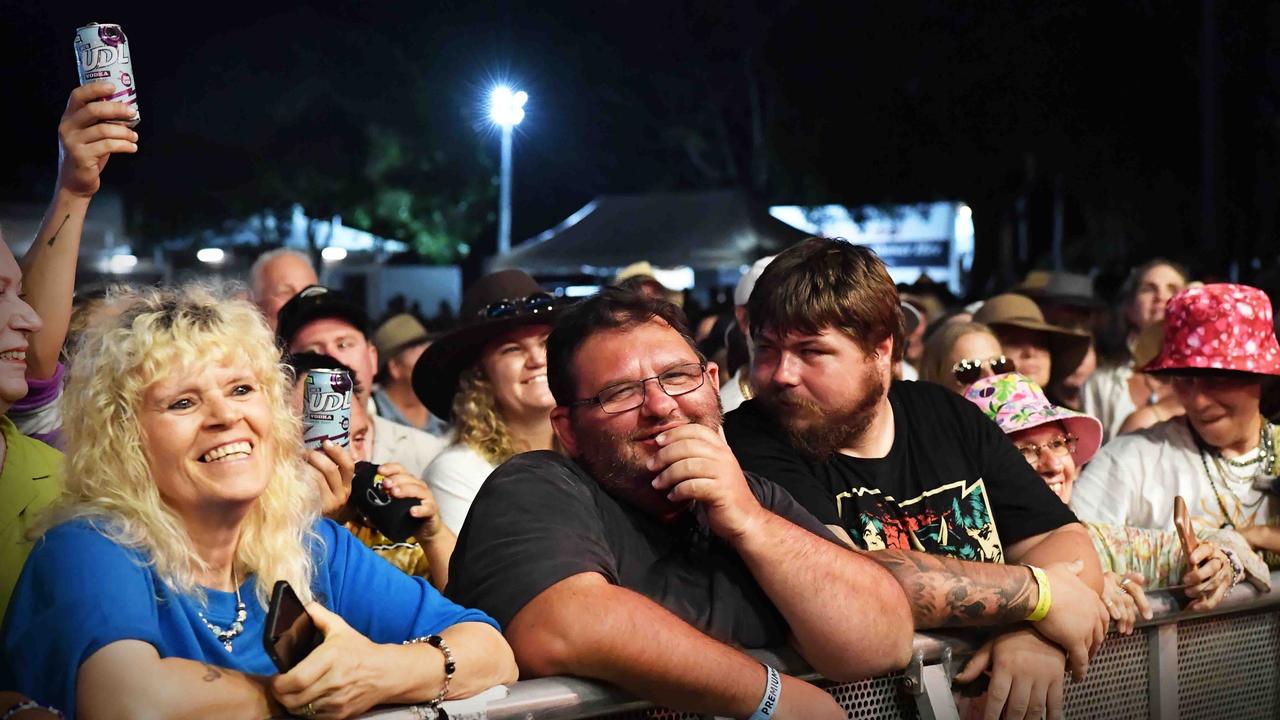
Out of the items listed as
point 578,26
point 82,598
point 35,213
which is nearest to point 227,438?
point 82,598

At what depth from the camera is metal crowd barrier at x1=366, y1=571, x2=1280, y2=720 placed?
2.64m

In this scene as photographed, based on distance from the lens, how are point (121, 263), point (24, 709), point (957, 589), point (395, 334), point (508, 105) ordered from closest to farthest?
1. point (24, 709)
2. point (957, 589)
3. point (395, 334)
4. point (508, 105)
5. point (121, 263)

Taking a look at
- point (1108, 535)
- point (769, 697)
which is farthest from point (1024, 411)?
point (769, 697)

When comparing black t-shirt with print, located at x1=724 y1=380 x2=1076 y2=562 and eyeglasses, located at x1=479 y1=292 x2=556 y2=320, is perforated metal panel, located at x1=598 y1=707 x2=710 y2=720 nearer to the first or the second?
black t-shirt with print, located at x1=724 y1=380 x2=1076 y2=562

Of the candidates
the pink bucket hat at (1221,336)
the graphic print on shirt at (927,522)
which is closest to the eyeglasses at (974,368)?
the pink bucket hat at (1221,336)

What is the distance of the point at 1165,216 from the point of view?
2491 cm

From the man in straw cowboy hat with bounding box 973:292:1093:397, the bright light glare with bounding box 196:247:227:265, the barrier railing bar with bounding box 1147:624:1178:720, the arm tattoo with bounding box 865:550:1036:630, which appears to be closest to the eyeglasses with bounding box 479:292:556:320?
the arm tattoo with bounding box 865:550:1036:630

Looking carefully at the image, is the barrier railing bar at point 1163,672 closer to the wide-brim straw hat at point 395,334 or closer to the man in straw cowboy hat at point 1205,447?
the man in straw cowboy hat at point 1205,447

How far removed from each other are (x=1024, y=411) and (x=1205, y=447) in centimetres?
86

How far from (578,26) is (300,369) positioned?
29.6 meters

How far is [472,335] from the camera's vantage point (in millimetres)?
5082

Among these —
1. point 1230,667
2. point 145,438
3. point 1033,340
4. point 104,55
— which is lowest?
point 1230,667

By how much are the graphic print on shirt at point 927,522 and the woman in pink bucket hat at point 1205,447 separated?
1291 millimetres

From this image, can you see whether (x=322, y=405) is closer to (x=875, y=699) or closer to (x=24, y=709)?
(x=24, y=709)
